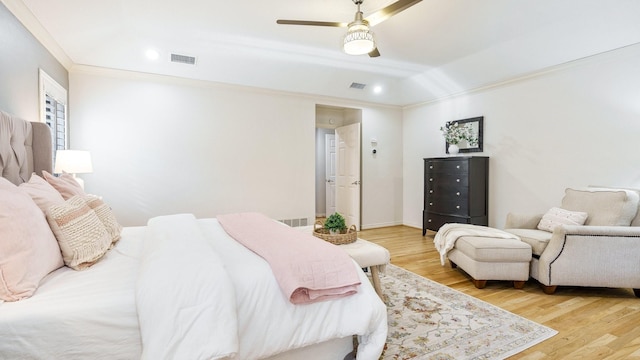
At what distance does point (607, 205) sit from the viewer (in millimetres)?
3182

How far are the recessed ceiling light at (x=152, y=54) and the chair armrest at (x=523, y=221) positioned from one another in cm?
494

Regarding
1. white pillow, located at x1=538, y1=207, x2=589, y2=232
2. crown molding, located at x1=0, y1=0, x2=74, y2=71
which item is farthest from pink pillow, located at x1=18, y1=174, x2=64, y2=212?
white pillow, located at x1=538, y1=207, x2=589, y2=232

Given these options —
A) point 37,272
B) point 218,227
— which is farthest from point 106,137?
point 37,272

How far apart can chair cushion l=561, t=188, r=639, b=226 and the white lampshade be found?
208 inches

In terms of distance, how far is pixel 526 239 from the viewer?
3271 mm

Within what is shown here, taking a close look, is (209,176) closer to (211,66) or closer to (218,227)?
(211,66)

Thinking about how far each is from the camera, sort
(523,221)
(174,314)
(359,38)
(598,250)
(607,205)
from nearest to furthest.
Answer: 1. (174,314)
2. (359,38)
3. (598,250)
4. (607,205)
5. (523,221)

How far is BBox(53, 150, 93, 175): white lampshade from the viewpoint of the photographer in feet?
10.4

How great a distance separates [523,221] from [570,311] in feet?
4.53

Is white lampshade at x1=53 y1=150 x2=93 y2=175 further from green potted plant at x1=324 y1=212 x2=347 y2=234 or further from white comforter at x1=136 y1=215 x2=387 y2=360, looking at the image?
green potted plant at x1=324 y1=212 x2=347 y2=234

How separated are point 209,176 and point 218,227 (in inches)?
91.5

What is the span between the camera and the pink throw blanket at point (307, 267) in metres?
1.59

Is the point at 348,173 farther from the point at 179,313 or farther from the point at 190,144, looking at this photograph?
the point at 179,313

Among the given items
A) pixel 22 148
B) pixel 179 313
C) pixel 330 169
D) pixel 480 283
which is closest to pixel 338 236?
Answer: pixel 179 313
